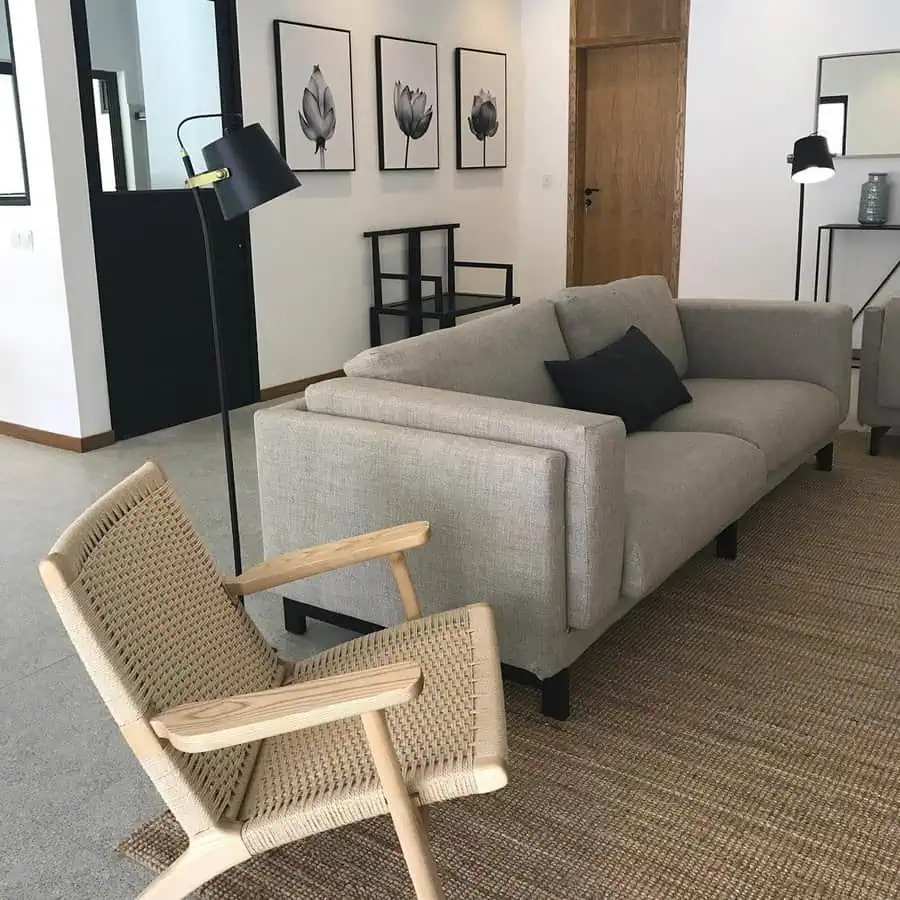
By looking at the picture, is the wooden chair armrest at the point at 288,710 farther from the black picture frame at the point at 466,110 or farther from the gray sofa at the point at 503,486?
the black picture frame at the point at 466,110

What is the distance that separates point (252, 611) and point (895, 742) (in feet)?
5.55

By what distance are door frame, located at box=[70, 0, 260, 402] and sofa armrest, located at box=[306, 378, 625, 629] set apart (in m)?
2.75

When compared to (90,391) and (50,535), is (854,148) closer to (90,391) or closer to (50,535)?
(90,391)

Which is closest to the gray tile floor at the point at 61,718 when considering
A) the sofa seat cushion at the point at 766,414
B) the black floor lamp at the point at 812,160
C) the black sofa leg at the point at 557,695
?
the black sofa leg at the point at 557,695

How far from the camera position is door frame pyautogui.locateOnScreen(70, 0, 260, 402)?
14.1 feet

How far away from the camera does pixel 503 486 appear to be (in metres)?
2.11

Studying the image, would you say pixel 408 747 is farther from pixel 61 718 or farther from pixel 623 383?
pixel 623 383

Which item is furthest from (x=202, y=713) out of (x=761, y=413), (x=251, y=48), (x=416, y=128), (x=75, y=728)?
(x=416, y=128)

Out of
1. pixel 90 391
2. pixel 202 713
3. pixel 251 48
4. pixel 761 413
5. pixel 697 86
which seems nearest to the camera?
pixel 202 713

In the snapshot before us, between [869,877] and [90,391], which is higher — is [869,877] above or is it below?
below

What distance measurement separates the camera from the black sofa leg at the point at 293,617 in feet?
8.73

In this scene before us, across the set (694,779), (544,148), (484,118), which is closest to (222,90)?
(484,118)

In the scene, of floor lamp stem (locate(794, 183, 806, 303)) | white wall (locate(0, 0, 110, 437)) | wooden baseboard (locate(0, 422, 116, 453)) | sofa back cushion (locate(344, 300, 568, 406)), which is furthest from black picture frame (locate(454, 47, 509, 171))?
sofa back cushion (locate(344, 300, 568, 406))

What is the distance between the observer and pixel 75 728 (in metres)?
2.31
